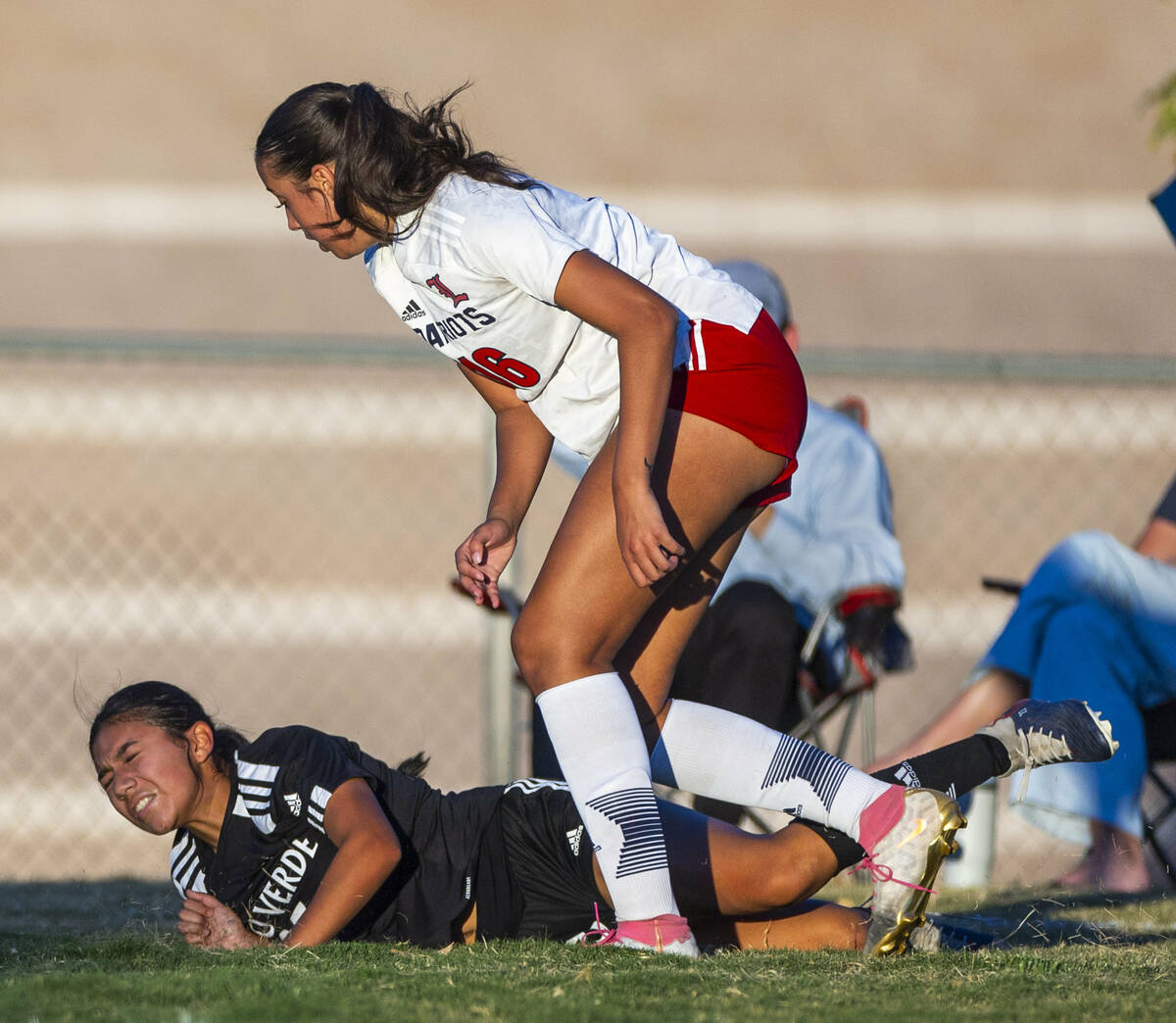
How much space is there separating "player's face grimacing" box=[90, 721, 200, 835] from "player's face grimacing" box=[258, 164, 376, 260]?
1.00 m

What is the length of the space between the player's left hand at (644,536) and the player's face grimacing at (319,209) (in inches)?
25.5

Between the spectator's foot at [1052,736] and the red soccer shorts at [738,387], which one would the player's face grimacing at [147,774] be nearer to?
the red soccer shorts at [738,387]

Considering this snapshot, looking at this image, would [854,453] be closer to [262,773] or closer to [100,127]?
[262,773]

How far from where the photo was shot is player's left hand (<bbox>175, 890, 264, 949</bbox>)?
2.66m

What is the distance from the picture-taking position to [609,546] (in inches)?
96.3

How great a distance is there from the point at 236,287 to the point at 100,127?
5.98 ft

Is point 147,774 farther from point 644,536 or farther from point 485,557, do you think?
point 644,536

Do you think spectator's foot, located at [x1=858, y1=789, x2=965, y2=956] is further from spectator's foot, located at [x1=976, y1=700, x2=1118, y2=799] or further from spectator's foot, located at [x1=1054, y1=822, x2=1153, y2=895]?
spectator's foot, located at [x1=1054, y1=822, x2=1153, y2=895]

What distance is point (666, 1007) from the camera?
2057 mm

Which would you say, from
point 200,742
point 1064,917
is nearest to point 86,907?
point 200,742

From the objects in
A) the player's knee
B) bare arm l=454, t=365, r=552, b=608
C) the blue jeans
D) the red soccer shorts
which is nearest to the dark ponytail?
bare arm l=454, t=365, r=552, b=608

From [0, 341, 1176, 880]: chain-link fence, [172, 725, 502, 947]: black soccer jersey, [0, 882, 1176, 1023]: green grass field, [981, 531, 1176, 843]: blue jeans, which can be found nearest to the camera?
[0, 882, 1176, 1023]: green grass field

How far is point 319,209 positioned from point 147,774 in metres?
1.10

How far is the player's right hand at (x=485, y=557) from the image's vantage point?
2.69 meters
